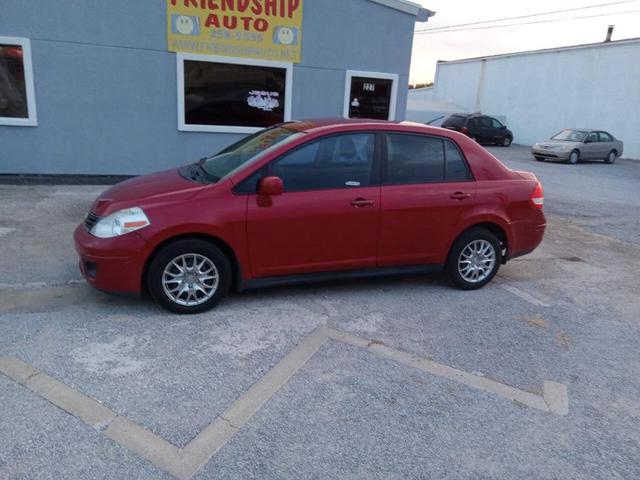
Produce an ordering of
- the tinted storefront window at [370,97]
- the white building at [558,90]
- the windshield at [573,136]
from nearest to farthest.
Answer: the tinted storefront window at [370,97] → the windshield at [573,136] → the white building at [558,90]

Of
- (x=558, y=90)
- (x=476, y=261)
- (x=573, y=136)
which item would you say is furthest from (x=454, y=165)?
(x=558, y=90)

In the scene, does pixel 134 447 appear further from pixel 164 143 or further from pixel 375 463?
pixel 164 143

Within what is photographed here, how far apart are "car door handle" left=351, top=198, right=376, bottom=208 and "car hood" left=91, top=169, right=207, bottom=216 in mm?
1330

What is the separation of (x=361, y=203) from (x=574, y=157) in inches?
774

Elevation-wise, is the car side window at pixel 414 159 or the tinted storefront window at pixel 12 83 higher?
the tinted storefront window at pixel 12 83

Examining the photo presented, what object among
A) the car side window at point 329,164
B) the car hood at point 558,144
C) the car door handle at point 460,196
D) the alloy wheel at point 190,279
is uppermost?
the car hood at point 558,144

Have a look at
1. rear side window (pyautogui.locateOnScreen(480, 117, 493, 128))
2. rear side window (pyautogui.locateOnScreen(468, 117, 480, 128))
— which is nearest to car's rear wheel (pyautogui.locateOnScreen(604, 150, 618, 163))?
rear side window (pyautogui.locateOnScreen(480, 117, 493, 128))

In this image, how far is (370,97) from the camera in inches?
414

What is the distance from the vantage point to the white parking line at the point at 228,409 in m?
2.71

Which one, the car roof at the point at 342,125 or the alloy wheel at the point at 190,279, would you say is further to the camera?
the car roof at the point at 342,125

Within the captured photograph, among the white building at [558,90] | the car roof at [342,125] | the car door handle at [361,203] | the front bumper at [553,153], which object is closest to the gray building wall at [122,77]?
the car roof at [342,125]

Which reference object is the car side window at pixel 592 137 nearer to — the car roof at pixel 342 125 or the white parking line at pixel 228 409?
the car roof at pixel 342 125

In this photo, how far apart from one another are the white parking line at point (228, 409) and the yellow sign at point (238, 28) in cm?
697

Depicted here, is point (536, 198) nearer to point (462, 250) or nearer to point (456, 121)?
point (462, 250)
